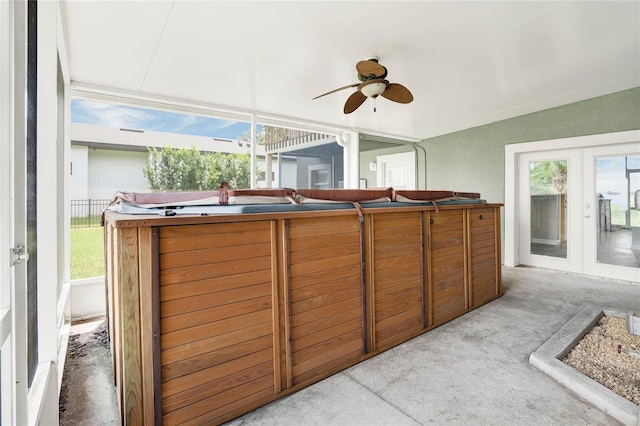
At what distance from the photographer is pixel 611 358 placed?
2164 mm

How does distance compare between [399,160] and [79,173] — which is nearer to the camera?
[79,173]

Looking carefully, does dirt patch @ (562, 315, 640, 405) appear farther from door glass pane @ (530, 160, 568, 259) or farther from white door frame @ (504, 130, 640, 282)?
white door frame @ (504, 130, 640, 282)

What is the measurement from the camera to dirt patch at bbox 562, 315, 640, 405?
6.08 ft

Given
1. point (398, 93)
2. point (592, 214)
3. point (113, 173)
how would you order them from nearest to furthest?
1. point (398, 93)
2. point (113, 173)
3. point (592, 214)

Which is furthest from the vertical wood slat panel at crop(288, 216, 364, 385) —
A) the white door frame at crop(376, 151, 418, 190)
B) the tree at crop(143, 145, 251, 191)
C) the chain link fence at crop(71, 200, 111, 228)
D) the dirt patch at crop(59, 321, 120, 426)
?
the white door frame at crop(376, 151, 418, 190)

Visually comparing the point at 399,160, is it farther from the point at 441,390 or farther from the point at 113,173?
the point at 441,390

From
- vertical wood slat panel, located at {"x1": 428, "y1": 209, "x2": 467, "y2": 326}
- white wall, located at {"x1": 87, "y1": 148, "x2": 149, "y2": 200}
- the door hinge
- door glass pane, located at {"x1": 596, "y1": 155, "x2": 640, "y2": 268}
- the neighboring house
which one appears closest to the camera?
the door hinge

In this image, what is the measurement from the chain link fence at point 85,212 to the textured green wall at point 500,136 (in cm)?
581

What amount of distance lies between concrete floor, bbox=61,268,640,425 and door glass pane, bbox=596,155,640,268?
8.28 feet

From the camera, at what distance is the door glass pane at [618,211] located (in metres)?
4.14

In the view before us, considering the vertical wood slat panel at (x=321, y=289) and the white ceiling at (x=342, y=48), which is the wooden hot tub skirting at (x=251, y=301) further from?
the white ceiling at (x=342, y=48)

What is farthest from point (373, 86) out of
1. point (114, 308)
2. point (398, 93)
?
point (114, 308)

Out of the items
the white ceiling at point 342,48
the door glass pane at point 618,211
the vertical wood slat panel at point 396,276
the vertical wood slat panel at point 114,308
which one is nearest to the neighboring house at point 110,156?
the white ceiling at point 342,48

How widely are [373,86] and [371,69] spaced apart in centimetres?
25
